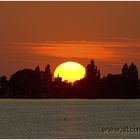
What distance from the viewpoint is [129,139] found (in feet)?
205

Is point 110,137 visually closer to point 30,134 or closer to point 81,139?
point 81,139

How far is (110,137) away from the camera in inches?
2564

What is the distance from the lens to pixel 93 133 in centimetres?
7250

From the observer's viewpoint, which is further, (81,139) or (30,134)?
(30,134)

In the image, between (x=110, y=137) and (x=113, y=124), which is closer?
(x=110, y=137)

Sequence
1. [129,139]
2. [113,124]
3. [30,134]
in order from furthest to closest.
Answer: [113,124] → [30,134] → [129,139]

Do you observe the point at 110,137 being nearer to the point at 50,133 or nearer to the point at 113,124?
the point at 50,133

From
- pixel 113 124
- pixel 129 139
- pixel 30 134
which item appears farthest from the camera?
pixel 113 124

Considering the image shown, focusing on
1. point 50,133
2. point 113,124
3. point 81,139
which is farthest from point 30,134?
point 113,124

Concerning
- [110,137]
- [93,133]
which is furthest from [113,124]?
[110,137]

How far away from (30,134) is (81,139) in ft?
29.2

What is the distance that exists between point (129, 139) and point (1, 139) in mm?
11832

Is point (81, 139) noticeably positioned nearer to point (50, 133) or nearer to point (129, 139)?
point (129, 139)

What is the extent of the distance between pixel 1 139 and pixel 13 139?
4.72 feet
